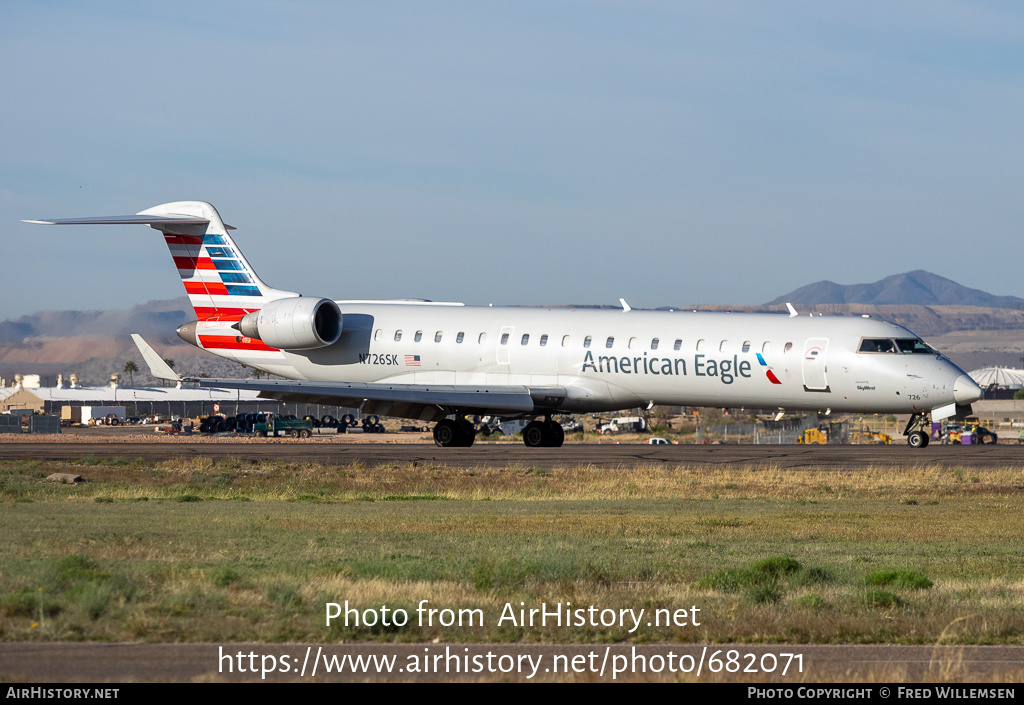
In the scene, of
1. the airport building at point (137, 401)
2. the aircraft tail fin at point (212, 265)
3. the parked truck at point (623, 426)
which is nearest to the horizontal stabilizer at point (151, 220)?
the aircraft tail fin at point (212, 265)

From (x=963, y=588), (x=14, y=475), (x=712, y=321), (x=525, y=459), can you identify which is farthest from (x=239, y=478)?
(x=963, y=588)

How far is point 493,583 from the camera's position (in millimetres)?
12398

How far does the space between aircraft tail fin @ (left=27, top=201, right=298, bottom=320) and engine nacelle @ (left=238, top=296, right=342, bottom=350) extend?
1.41 metres

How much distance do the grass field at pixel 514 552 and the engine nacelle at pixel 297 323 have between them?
8152 mm

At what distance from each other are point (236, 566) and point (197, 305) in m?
27.1

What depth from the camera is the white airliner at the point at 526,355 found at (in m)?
31.5

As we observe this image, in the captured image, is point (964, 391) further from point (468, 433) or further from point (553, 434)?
point (468, 433)

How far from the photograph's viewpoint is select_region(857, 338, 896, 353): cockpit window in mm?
31328

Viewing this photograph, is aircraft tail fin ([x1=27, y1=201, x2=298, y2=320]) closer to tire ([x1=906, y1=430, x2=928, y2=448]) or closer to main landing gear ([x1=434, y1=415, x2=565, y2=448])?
main landing gear ([x1=434, y1=415, x2=565, y2=448])

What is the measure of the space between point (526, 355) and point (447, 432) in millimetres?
4279

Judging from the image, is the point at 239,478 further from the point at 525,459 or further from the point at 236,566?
the point at 236,566

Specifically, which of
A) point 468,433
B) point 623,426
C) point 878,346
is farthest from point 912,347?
point 623,426

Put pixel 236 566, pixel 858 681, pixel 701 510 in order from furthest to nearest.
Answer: pixel 701 510, pixel 236 566, pixel 858 681

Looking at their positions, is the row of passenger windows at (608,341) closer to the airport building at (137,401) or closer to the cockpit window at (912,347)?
the cockpit window at (912,347)
